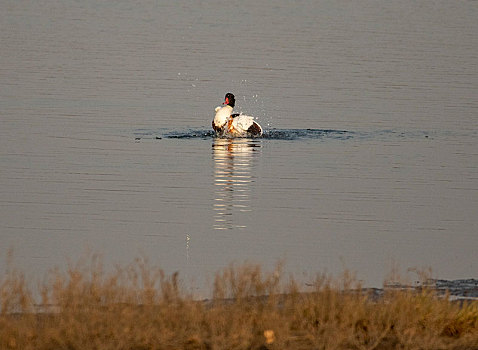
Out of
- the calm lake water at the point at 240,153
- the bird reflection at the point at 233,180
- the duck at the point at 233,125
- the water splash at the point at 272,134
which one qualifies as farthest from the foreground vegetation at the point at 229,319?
the duck at the point at 233,125

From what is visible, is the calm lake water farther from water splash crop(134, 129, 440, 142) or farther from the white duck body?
the white duck body

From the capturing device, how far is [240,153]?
2128 centimetres

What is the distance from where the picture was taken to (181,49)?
40.1m

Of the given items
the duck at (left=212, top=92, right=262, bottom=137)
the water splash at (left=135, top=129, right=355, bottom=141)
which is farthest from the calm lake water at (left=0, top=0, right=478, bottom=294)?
the duck at (left=212, top=92, right=262, bottom=137)

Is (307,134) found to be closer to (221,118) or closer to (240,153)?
(221,118)

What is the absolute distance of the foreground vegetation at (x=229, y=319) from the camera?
27.0 ft

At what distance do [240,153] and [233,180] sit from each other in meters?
3.56

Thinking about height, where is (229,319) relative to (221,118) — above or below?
below

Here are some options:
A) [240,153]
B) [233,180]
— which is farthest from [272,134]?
[233,180]

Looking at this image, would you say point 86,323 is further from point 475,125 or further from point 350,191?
Answer: point 475,125

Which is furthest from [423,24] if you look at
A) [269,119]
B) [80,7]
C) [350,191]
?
[350,191]

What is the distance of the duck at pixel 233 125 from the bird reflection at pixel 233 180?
12.2 inches

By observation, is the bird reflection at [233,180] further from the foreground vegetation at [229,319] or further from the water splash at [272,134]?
the foreground vegetation at [229,319]

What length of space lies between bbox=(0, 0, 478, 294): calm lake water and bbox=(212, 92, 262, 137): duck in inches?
11.9
